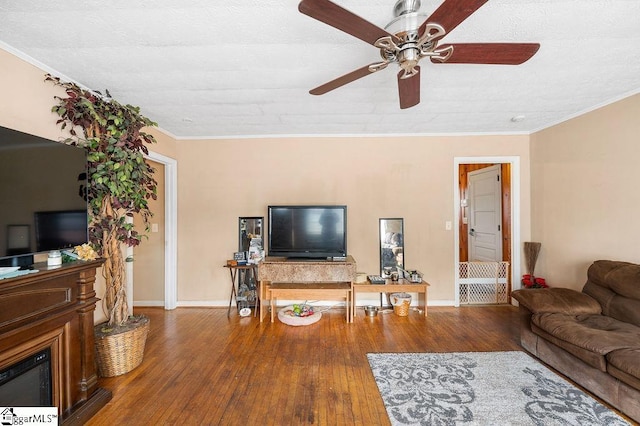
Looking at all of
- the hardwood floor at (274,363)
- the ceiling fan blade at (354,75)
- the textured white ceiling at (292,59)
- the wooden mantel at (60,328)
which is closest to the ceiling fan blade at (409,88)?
the ceiling fan blade at (354,75)

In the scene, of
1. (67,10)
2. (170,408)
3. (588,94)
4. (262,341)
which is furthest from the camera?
(262,341)

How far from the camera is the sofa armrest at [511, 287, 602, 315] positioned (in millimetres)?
2340

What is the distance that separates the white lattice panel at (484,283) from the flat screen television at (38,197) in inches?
171

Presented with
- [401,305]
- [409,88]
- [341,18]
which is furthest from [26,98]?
[401,305]

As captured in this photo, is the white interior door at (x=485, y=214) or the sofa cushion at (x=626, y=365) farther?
the white interior door at (x=485, y=214)

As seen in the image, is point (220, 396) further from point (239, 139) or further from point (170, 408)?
point (239, 139)

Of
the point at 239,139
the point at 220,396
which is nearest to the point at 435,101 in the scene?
the point at 239,139

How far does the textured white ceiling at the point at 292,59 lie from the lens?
4.98ft

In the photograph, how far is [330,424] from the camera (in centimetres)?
167

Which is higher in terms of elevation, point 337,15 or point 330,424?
point 337,15

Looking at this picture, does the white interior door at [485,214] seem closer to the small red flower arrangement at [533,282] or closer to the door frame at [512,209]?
the door frame at [512,209]

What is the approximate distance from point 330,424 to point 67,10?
2.88 metres

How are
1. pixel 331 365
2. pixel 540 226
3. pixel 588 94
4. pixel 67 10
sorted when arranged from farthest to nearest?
pixel 540 226 → pixel 588 94 → pixel 331 365 → pixel 67 10

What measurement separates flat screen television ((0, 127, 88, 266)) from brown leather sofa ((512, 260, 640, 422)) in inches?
145
